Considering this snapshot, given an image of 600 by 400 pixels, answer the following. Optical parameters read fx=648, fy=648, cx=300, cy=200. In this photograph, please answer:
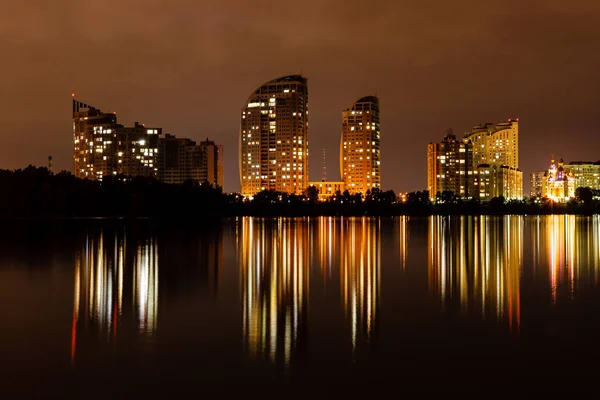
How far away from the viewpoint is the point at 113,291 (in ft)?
71.3

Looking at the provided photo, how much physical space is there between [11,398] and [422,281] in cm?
1704

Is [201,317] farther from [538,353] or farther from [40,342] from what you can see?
[538,353]

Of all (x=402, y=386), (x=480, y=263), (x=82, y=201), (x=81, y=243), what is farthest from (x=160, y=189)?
(x=402, y=386)

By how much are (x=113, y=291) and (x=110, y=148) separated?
6996 inches

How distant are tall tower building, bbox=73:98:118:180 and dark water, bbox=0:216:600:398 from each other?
167 m

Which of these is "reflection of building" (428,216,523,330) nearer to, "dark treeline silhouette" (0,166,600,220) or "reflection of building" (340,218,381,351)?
"reflection of building" (340,218,381,351)

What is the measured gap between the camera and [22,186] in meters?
97.8

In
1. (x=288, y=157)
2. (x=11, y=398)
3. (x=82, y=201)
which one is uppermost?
(x=288, y=157)

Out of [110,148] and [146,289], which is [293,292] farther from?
[110,148]

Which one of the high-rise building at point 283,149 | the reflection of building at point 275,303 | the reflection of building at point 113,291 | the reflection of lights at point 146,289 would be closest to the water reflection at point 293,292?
the reflection of building at point 275,303

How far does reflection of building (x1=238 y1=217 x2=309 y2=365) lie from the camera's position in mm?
14281

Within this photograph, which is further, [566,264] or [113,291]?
[566,264]

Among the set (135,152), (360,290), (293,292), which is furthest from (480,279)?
(135,152)

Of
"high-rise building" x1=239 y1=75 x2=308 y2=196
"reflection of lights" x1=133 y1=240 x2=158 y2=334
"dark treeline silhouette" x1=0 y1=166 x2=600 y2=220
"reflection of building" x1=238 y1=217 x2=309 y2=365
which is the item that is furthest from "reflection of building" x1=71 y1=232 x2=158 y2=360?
"high-rise building" x1=239 y1=75 x2=308 y2=196
